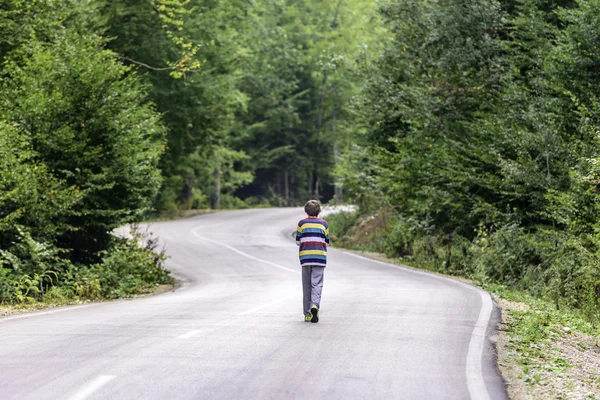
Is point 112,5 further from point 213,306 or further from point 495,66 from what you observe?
point 213,306

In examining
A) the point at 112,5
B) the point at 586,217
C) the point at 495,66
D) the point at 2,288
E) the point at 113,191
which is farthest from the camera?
the point at 112,5

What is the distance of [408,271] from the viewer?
2383 cm

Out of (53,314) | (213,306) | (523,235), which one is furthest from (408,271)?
(53,314)

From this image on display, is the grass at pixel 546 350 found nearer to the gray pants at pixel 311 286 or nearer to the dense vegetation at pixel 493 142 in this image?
the dense vegetation at pixel 493 142

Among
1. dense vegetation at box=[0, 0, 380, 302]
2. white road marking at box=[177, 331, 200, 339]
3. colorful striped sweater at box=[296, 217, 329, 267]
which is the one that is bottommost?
white road marking at box=[177, 331, 200, 339]

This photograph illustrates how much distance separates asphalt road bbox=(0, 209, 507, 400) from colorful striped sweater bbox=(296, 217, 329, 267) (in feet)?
2.94

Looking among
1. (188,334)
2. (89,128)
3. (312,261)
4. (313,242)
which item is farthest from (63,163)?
(188,334)

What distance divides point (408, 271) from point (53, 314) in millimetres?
12272

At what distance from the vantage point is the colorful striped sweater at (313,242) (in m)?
11.9

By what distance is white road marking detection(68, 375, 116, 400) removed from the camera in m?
6.92

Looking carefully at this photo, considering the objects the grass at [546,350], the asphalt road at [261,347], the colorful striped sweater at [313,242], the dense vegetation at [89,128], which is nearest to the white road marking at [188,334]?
the asphalt road at [261,347]

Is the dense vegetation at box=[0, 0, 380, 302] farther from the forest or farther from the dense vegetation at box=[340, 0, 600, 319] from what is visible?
the dense vegetation at box=[340, 0, 600, 319]

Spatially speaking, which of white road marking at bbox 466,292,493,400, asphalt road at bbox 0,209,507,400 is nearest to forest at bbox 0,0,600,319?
asphalt road at bbox 0,209,507,400

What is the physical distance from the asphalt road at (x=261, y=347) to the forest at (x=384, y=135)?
10.1 feet
